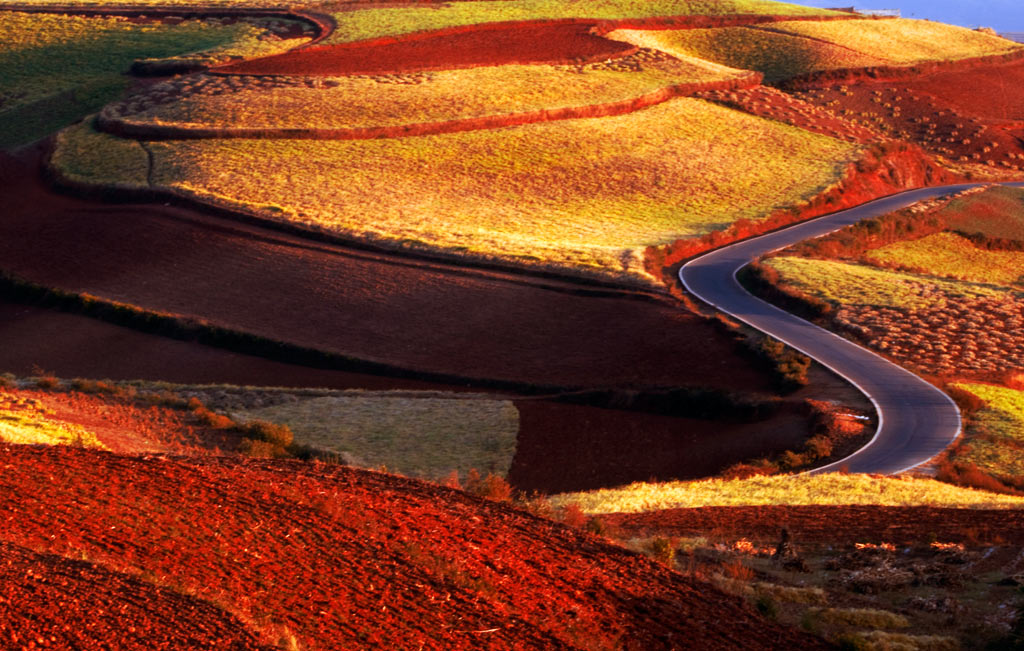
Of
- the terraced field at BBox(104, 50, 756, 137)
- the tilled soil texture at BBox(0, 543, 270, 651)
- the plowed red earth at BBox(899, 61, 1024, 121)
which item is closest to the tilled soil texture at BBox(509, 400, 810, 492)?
the tilled soil texture at BBox(0, 543, 270, 651)

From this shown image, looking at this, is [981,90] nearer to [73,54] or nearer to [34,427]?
[73,54]

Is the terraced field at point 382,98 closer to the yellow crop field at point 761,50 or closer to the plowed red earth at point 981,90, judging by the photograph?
the yellow crop field at point 761,50

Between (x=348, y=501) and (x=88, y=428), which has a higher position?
(x=348, y=501)

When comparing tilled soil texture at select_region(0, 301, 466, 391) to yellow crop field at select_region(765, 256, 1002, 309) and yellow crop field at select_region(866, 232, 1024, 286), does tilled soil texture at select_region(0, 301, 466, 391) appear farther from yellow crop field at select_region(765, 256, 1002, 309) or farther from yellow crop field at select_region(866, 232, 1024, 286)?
yellow crop field at select_region(866, 232, 1024, 286)

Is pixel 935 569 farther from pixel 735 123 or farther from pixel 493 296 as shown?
pixel 735 123

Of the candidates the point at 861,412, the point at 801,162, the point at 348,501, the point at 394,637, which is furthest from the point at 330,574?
the point at 801,162

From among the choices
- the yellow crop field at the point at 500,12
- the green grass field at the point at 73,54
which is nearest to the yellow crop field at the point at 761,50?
the yellow crop field at the point at 500,12
